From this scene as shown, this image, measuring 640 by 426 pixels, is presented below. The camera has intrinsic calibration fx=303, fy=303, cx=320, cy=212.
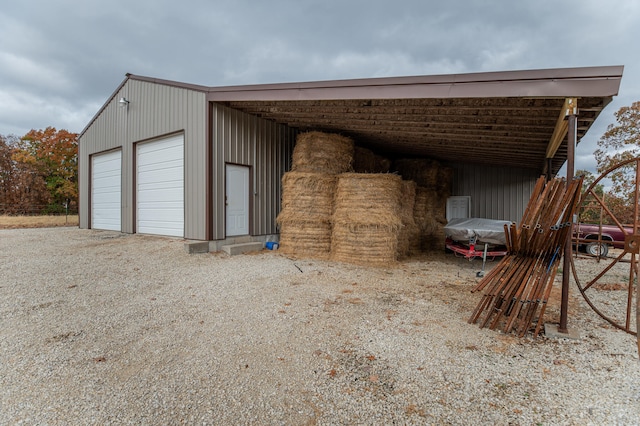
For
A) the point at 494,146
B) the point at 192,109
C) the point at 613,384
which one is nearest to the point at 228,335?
the point at 613,384

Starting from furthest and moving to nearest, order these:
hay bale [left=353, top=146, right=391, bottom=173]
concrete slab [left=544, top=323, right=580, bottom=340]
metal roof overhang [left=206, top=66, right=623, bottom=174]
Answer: hay bale [left=353, top=146, right=391, bottom=173] < metal roof overhang [left=206, top=66, right=623, bottom=174] < concrete slab [left=544, top=323, right=580, bottom=340]

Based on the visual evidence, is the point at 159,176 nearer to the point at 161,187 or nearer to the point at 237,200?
the point at 161,187

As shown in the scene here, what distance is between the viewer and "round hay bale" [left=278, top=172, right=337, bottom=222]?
22.0ft

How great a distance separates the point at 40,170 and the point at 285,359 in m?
27.2

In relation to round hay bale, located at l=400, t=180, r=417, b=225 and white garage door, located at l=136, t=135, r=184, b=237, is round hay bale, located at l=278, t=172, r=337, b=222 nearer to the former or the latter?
round hay bale, located at l=400, t=180, r=417, b=225

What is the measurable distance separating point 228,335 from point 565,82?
15.8ft

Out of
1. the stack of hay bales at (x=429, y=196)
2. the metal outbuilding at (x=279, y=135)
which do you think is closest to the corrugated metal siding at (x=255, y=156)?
the metal outbuilding at (x=279, y=135)

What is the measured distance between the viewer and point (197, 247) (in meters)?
6.54

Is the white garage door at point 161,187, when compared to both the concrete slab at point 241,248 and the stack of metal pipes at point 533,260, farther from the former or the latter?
the stack of metal pipes at point 533,260

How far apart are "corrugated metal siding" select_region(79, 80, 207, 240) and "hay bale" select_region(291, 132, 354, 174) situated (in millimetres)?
2183

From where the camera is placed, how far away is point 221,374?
7.01 ft

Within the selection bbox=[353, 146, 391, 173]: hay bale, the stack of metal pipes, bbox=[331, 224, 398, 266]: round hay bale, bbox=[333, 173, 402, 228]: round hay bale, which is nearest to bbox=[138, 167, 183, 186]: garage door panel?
bbox=[333, 173, 402, 228]: round hay bale

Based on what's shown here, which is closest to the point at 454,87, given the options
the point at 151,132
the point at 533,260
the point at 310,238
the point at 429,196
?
the point at 533,260

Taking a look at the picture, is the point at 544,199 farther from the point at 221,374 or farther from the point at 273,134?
the point at 273,134
